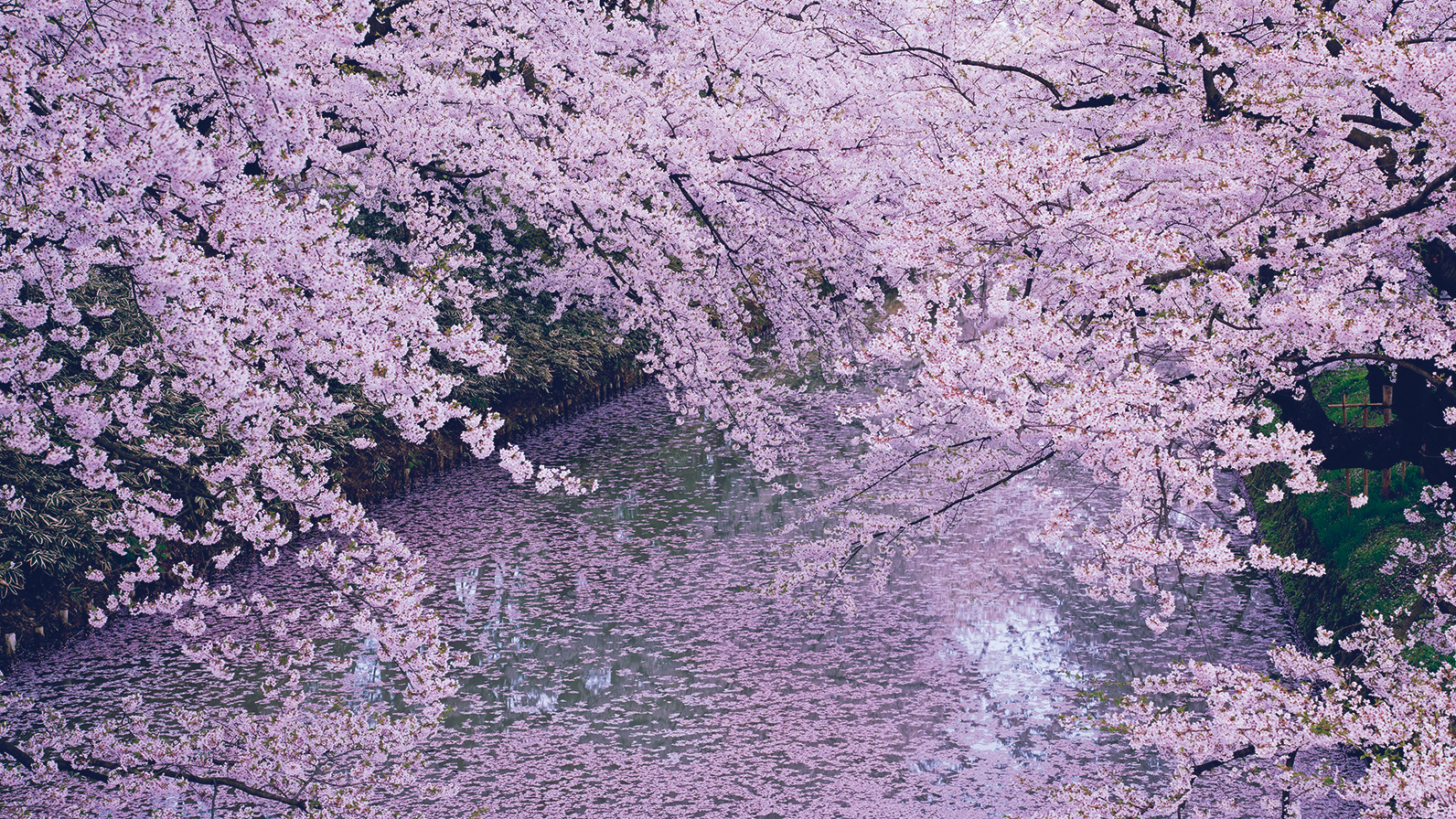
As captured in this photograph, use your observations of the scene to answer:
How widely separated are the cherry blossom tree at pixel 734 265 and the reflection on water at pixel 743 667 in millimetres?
561

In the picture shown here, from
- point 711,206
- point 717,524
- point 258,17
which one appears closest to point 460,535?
point 717,524

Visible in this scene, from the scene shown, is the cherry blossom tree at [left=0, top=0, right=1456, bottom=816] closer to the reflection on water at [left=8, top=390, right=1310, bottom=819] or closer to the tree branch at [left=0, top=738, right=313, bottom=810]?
the tree branch at [left=0, top=738, right=313, bottom=810]

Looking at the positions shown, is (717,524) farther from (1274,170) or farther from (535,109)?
(1274,170)

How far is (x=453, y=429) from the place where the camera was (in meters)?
12.4

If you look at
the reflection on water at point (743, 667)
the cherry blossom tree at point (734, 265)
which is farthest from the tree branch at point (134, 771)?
the reflection on water at point (743, 667)

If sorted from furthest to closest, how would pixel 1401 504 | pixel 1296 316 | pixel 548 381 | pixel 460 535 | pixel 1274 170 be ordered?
pixel 548 381 → pixel 460 535 → pixel 1401 504 → pixel 1274 170 → pixel 1296 316

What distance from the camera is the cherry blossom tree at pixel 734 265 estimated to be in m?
3.09

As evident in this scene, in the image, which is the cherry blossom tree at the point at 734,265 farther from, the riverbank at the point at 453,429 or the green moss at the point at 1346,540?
the green moss at the point at 1346,540

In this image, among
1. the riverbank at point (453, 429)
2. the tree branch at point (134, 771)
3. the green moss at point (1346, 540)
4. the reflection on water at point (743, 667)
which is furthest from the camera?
the riverbank at point (453, 429)

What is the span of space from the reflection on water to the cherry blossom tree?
56 cm

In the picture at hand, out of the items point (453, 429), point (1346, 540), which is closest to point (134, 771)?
point (1346, 540)

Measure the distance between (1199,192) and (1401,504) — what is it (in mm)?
3770

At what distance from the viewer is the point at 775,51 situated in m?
9.38

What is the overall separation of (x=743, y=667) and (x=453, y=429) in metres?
6.91
